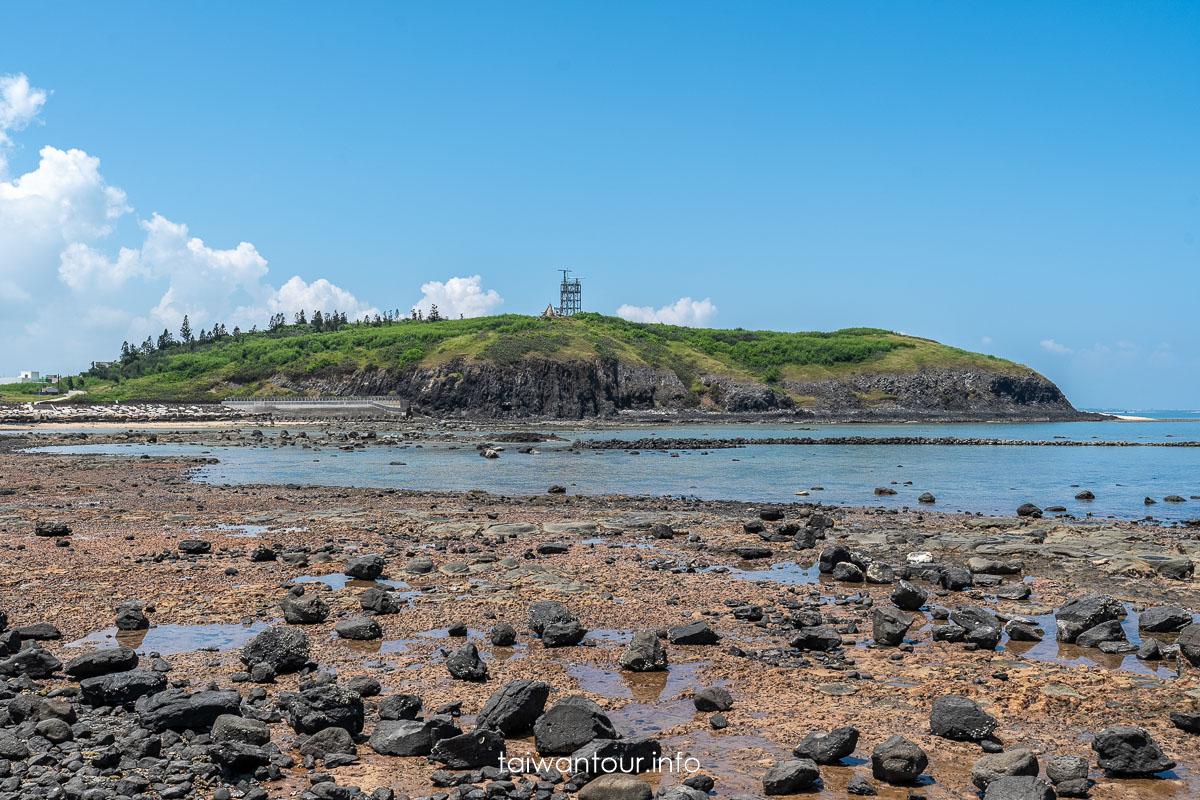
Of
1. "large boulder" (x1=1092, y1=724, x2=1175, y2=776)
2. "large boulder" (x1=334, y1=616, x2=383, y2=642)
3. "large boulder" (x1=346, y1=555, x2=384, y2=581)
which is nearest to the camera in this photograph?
"large boulder" (x1=1092, y1=724, x2=1175, y2=776)

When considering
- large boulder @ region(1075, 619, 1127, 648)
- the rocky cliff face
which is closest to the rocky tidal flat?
large boulder @ region(1075, 619, 1127, 648)

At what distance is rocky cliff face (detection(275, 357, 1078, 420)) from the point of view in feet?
488

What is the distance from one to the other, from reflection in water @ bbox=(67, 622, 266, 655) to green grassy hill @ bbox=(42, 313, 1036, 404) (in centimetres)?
13935

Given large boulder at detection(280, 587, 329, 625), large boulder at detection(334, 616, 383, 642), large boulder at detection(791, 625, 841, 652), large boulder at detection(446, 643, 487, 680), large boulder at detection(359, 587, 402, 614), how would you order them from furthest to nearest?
large boulder at detection(359, 587, 402, 614) → large boulder at detection(280, 587, 329, 625) → large boulder at detection(334, 616, 383, 642) → large boulder at detection(791, 625, 841, 652) → large boulder at detection(446, 643, 487, 680)

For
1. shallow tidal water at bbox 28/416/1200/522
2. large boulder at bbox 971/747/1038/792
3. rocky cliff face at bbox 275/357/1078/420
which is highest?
rocky cliff face at bbox 275/357/1078/420

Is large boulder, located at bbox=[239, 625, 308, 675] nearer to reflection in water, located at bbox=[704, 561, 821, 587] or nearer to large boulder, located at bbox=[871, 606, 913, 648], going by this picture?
large boulder, located at bbox=[871, 606, 913, 648]

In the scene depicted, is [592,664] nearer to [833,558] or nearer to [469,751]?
[469,751]

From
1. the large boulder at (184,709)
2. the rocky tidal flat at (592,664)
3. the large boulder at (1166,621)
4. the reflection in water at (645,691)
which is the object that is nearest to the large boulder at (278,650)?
the rocky tidal flat at (592,664)

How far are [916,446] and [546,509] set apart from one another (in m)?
62.7

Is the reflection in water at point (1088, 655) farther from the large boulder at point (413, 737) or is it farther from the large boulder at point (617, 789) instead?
the large boulder at point (413, 737)

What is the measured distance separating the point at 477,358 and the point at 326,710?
14667 centimetres

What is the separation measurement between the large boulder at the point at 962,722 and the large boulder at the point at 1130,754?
45.0 inches

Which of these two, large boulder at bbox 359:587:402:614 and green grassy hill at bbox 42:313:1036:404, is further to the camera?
green grassy hill at bbox 42:313:1036:404

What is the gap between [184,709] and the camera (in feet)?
29.2
